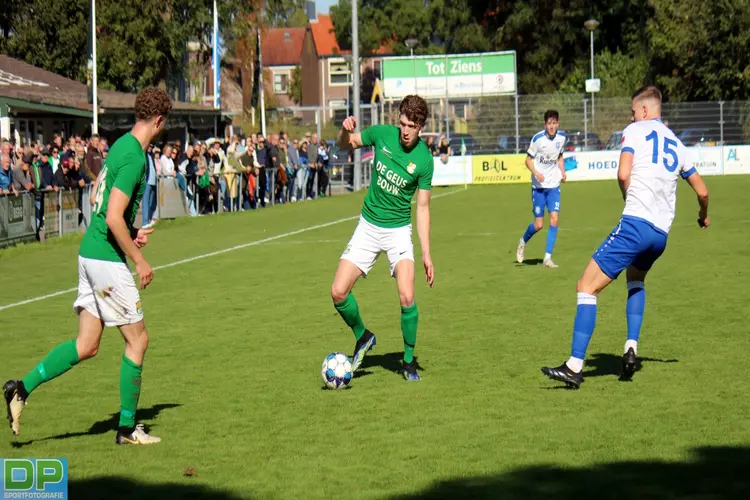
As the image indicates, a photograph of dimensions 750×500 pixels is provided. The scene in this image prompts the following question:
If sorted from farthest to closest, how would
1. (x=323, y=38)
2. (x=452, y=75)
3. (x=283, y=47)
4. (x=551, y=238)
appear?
1. (x=283, y=47)
2. (x=323, y=38)
3. (x=452, y=75)
4. (x=551, y=238)

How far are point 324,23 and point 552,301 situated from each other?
120m

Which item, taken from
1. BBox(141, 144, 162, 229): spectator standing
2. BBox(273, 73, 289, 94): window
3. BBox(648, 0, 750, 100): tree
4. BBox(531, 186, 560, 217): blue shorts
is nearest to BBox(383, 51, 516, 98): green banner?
BBox(648, 0, 750, 100): tree

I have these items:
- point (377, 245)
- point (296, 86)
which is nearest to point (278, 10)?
point (377, 245)

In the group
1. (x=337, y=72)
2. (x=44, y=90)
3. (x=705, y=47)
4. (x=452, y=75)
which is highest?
(x=337, y=72)

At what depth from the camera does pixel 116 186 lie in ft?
23.1

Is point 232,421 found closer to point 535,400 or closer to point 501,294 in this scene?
point 535,400

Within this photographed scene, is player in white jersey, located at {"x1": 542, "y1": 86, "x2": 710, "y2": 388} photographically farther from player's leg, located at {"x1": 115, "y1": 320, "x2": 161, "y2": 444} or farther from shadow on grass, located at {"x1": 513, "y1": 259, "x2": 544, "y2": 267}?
shadow on grass, located at {"x1": 513, "y1": 259, "x2": 544, "y2": 267}

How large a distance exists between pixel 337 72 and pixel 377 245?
115564 millimetres

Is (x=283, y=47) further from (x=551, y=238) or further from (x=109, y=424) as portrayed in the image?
(x=109, y=424)

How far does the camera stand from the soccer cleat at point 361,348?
9430 millimetres

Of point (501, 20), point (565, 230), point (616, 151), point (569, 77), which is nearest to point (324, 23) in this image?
point (501, 20)

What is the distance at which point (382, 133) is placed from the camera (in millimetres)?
9336

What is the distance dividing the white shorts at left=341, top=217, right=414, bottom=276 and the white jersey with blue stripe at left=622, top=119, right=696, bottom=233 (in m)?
1.81

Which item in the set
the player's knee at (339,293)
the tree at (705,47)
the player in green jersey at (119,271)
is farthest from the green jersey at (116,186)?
the tree at (705,47)
